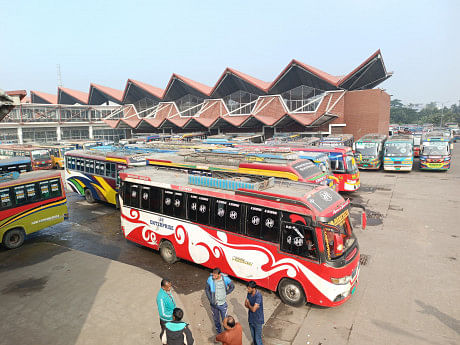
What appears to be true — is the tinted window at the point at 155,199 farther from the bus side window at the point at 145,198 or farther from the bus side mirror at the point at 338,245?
the bus side mirror at the point at 338,245

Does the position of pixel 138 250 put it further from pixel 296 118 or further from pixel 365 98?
pixel 365 98

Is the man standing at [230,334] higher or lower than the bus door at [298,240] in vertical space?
lower

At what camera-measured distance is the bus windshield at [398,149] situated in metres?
25.9

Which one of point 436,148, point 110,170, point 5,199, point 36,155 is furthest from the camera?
point 36,155

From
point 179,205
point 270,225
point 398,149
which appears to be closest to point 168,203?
point 179,205

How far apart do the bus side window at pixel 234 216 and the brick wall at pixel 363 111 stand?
3902cm

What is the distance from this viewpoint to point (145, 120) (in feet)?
185

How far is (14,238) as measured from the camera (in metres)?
11.7

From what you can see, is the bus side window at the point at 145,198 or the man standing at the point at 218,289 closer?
the man standing at the point at 218,289

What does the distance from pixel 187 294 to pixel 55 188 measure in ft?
25.9

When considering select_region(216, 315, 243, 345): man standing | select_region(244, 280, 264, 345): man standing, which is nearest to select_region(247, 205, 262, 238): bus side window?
select_region(244, 280, 264, 345): man standing

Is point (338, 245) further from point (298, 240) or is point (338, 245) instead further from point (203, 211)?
point (203, 211)

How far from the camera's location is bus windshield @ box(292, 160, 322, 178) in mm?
11623

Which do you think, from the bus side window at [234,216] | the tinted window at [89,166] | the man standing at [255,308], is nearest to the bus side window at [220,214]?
the bus side window at [234,216]
